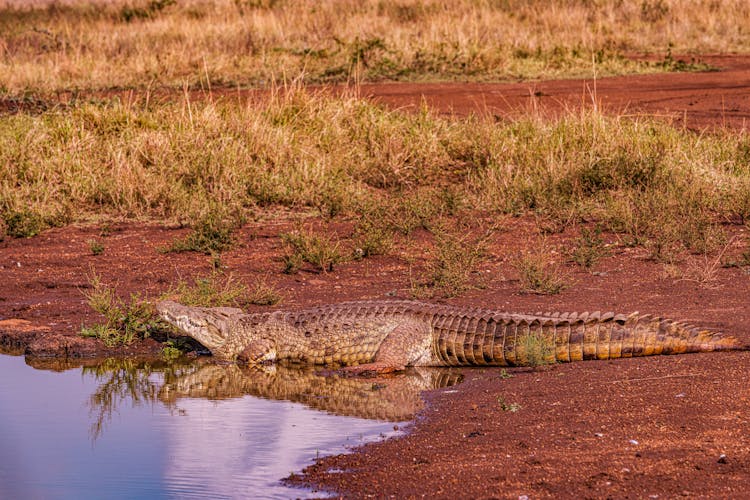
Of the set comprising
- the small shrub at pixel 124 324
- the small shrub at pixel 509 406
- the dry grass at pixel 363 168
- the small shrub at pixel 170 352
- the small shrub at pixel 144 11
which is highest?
the small shrub at pixel 144 11

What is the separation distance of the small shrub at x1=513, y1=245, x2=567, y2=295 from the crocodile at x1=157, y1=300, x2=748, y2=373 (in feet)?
5.48

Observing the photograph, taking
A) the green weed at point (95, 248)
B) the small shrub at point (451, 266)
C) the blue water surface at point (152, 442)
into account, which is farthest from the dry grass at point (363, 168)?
the blue water surface at point (152, 442)

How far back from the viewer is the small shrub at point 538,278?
31.0ft

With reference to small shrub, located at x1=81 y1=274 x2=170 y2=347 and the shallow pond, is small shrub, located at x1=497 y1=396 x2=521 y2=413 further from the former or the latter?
small shrub, located at x1=81 y1=274 x2=170 y2=347

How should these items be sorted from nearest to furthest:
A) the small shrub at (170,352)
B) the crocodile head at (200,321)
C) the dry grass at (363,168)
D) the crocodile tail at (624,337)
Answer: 1. the crocodile tail at (624,337)
2. the crocodile head at (200,321)
3. the small shrub at (170,352)
4. the dry grass at (363,168)

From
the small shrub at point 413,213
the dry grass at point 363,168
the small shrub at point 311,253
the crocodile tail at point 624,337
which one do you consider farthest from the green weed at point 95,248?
the crocodile tail at point 624,337

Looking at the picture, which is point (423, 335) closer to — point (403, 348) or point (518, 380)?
point (403, 348)

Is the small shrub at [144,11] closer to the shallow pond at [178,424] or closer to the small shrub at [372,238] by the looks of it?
the small shrub at [372,238]

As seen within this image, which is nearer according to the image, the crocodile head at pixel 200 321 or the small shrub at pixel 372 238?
the crocodile head at pixel 200 321

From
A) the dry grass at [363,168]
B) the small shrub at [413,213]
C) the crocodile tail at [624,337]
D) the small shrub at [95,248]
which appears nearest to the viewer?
the crocodile tail at [624,337]

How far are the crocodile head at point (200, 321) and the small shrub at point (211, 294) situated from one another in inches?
25.3

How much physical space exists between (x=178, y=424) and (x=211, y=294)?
9.12ft

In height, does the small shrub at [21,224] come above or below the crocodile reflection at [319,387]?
above

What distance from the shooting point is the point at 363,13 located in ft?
94.9
